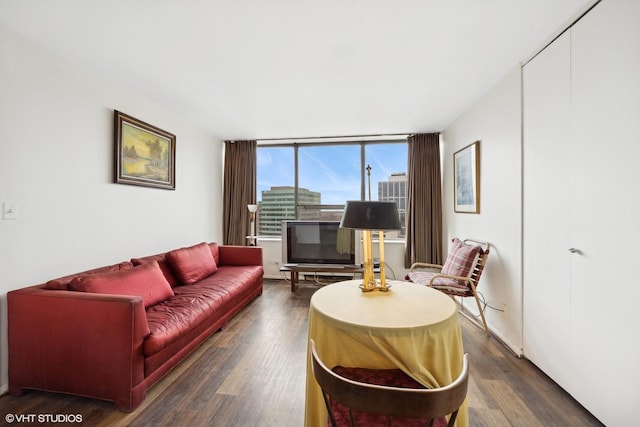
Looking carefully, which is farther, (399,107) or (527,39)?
(399,107)

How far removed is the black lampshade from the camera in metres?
1.50

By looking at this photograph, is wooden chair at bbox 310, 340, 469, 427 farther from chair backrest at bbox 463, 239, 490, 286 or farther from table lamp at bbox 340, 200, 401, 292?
chair backrest at bbox 463, 239, 490, 286

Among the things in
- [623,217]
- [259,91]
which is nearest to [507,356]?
[623,217]

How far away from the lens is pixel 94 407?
1755mm

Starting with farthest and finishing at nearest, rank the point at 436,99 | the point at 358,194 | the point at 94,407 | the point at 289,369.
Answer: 1. the point at 358,194
2. the point at 436,99
3. the point at 289,369
4. the point at 94,407

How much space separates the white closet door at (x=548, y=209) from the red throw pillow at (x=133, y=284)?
3.03m

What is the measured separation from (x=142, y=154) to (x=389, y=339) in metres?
3.15

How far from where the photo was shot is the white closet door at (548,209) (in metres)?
1.85

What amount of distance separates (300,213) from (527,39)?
3.78 meters

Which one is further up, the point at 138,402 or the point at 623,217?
the point at 623,217

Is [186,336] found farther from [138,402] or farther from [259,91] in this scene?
[259,91]

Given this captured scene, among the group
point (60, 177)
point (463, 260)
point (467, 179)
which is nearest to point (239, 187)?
point (60, 177)

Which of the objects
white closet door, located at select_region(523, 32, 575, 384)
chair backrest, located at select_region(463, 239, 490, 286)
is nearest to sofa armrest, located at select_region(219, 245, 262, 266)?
chair backrest, located at select_region(463, 239, 490, 286)

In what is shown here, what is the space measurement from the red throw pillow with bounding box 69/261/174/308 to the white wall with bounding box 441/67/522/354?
10.2 feet
